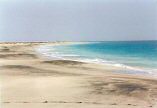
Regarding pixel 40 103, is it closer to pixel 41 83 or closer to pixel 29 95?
pixel 29 95

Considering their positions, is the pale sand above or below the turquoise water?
above

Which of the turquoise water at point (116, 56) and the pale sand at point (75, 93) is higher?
the pale sand at point (75, 93)

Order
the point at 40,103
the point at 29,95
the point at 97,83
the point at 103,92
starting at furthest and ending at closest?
the point at 97,83
the point at 103,92
the point at 29,95
the point at 40,103

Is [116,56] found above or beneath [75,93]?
beneath

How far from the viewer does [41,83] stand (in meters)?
14.8

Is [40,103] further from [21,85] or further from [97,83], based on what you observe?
[97,83]

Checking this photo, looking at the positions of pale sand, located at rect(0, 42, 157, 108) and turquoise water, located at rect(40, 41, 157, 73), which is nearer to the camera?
pale sand, located at rect(0, 42, 157, 108)

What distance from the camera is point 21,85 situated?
13.9m

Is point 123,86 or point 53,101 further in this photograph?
point 123,86

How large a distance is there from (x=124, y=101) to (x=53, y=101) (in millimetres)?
2141

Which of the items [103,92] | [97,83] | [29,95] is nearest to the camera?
[29,95]

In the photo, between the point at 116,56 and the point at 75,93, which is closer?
the point at 75,93

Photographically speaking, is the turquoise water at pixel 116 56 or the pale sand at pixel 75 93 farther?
the turquoise water at pixel 116 56

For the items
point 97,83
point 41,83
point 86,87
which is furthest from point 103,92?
point 41,83
